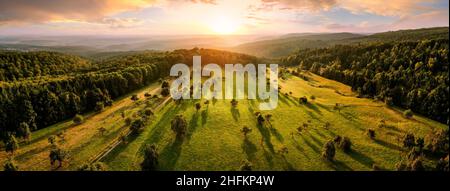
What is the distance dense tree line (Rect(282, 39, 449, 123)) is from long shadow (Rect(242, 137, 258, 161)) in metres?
73.4

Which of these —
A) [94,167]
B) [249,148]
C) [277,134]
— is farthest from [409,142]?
[94,167]

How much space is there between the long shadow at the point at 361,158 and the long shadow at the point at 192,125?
142 ft

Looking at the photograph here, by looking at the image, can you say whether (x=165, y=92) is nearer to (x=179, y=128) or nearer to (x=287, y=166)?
(x=179, y=128)

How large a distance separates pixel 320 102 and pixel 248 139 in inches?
2150

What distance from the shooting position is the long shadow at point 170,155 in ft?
206

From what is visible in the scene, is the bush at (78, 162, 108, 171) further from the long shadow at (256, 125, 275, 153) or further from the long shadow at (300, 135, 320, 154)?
the long shadow at (300, 135, 320, 154)

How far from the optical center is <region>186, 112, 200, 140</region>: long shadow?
259 feet

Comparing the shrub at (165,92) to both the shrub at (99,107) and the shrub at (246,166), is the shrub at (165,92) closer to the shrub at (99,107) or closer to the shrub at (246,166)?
the shrub at (99,107)

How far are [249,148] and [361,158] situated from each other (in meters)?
27.9

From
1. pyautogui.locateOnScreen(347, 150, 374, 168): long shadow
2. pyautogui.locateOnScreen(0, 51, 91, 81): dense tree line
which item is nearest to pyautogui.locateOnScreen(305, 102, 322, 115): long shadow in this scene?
pyautogui.locateOnScreen(347, 150, 374, 168): long shadow

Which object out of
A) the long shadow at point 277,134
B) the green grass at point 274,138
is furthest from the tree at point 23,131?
the long shadow at point 277,134

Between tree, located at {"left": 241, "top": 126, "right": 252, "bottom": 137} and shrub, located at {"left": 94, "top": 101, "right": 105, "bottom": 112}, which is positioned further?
shrub, located at {"left": 94, "top": 101, "right": 105, "bottom": 112}
